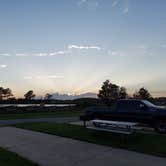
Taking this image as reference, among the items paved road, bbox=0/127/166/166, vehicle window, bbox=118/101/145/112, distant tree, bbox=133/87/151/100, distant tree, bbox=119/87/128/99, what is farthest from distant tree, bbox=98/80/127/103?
paved road, bbox=0/127/166/166

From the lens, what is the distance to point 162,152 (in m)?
8.13

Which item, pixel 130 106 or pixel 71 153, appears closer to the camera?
pixel 71 153

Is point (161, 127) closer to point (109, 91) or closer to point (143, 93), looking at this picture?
point (109, 91)

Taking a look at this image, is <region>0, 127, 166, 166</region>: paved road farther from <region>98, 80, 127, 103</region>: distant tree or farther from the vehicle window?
<region>98, 80, 127, 103</region>: distant tree

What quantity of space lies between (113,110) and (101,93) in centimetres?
4519

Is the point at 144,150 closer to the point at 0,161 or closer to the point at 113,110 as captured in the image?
the point at 0,161

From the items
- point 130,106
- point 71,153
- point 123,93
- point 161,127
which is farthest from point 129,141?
point 123,93

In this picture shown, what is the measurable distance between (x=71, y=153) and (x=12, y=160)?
1852 millimetres

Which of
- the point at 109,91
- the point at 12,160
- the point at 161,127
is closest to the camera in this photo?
the point at 12,160

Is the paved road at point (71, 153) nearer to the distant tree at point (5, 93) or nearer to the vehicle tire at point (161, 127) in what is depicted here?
the vehicle tire at point (161, 127)

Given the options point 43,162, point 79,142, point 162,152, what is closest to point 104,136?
point 79,142

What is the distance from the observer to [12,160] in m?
7.56

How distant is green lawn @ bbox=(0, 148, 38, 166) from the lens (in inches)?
282

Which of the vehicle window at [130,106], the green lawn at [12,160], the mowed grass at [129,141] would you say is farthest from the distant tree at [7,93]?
the green lawn at [12,160]
